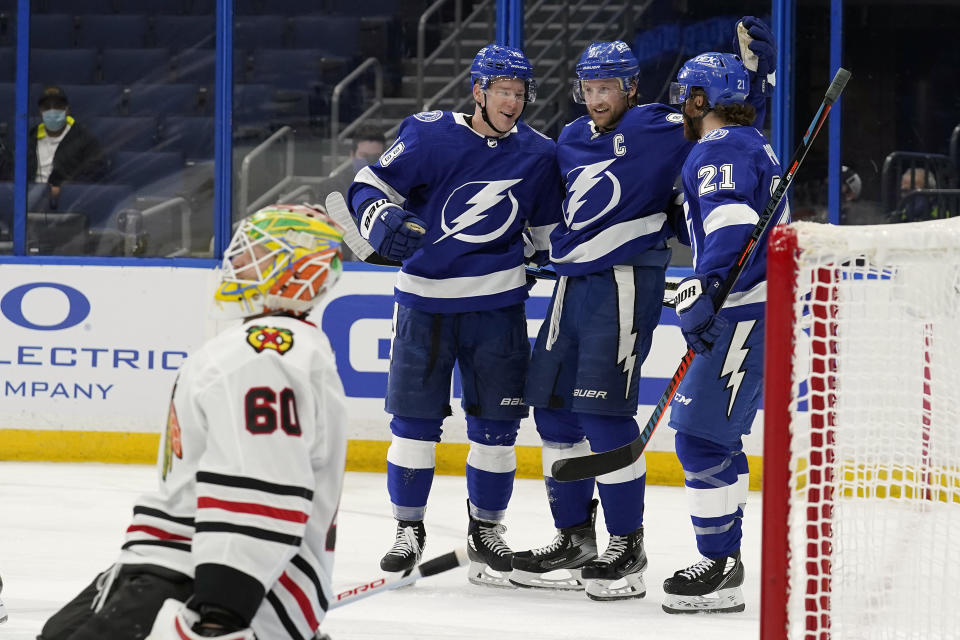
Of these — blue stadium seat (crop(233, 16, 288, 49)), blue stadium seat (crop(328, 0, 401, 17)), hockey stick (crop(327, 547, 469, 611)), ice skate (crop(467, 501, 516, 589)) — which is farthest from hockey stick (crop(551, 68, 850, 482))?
blue stadium seat (crop(233, 16, 288, 49))

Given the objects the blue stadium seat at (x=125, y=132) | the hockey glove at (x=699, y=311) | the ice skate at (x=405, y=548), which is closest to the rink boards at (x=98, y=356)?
the blue stadium seat at (x=125, y=132)

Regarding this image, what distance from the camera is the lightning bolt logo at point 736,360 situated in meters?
2.83

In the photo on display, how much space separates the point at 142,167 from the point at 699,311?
9.67 feet

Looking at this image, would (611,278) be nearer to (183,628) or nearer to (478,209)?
(478,209)

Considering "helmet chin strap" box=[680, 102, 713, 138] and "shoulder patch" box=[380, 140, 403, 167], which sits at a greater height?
"helmet chin strap" box=[680, 102, 713, 138]

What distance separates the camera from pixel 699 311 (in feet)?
8.86

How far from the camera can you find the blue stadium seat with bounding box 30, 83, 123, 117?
507 cm

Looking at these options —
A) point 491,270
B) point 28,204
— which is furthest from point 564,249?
point 28,204

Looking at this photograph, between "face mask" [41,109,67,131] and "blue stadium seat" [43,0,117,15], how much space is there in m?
0.36

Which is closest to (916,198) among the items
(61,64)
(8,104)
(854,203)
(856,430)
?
(854,203)

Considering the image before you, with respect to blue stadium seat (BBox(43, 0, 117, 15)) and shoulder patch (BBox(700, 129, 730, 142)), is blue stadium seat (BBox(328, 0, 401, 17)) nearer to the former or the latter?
blue stadium seat (BBox(43, 0, 117, 15))

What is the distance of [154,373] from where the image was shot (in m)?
4.84

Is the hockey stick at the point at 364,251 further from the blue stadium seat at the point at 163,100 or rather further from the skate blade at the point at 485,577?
the blue stadium seat at the point at 163,100

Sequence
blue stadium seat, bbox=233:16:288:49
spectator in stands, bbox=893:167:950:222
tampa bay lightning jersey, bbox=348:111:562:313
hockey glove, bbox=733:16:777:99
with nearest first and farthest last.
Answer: hockey glove, bbox=733:16:777:99
tampa bay lightning jersey, bbox=348:111:562:313
spectator in stands, bbox=893:167:950:222
blue stadium seat, bbox=233:16:288:49
